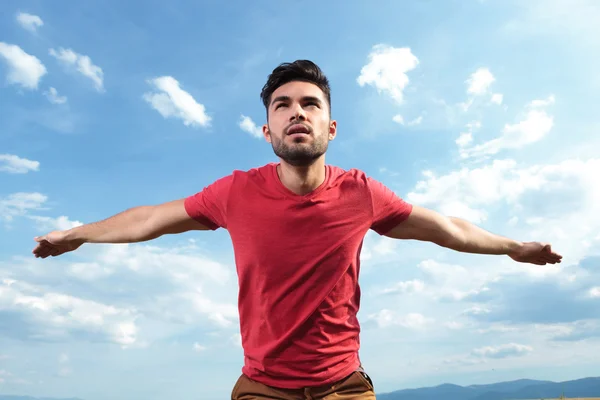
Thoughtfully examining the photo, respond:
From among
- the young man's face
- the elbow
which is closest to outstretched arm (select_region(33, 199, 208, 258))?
the young man's face

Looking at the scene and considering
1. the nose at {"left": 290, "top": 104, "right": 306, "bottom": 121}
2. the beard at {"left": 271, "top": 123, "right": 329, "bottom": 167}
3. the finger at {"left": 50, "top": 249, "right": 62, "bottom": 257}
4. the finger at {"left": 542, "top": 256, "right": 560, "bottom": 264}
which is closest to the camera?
the beard at {"left": 271, "top": 123, "right": 329, "bottom": 167}

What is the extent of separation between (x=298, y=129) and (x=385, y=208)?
1.01 meters

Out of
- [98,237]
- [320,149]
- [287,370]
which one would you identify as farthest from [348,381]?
[98,237]

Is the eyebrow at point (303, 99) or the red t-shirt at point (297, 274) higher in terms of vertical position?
the eyebrow at point (303, 99)

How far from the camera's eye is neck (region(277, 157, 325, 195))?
14.5ft

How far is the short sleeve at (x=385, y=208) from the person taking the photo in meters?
4.64

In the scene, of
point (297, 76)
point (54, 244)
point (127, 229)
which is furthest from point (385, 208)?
point (54, 244)

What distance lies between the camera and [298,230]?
4270 millimetres

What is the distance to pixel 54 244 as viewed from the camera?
5.08 meters

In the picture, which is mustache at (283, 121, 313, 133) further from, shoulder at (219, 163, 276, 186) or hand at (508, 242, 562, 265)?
hand at (508, 242, 562, 265)

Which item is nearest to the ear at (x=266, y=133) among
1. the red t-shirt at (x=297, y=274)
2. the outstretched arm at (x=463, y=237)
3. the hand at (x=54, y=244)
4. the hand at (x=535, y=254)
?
the red t-shirt at (x=297, y=274)

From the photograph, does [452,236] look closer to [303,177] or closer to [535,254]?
[535,254]

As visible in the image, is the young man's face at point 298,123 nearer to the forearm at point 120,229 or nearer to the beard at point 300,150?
the beard at point 300,150

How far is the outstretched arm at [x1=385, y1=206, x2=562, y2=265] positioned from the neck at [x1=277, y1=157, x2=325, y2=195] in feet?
2.92
